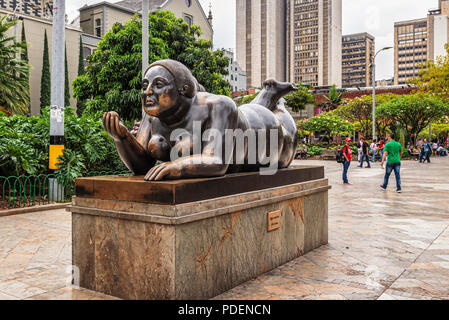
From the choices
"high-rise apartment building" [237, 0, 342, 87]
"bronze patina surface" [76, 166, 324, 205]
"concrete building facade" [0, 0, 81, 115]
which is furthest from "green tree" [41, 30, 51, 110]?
"high-rise apartment building" [237, 0, 342, 87]

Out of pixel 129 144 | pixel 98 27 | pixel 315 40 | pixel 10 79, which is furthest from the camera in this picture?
pixel 315 40

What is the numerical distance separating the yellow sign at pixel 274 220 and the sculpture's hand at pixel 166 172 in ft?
4.16

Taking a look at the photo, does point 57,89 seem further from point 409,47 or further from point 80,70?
point 409,47

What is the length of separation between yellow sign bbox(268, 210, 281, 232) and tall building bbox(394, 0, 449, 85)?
472ft

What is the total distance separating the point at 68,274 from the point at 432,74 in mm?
23002

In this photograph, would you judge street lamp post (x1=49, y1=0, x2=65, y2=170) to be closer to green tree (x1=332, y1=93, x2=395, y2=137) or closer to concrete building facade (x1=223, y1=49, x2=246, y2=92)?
green tree (x1=332, y1=93, x2=395, y2=137)

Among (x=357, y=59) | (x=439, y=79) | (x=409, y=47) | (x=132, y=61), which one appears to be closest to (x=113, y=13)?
(x=132, y=61)

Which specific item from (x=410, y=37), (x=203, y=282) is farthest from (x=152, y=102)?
(x=410, y=37)

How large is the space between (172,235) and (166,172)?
0.49 meters

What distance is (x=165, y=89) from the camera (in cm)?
343

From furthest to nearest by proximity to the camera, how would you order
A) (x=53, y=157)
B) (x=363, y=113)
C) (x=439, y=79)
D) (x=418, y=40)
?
1. (x=418, y=40)
2. (x=363, y=113)
3. (x=439, y=79)
4. (x=53, y=157)

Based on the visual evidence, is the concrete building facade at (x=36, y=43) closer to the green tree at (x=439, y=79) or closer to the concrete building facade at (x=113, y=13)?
the concrete building facade at (x=113, y=13)

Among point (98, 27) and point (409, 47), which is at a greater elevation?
point (409, 47)
